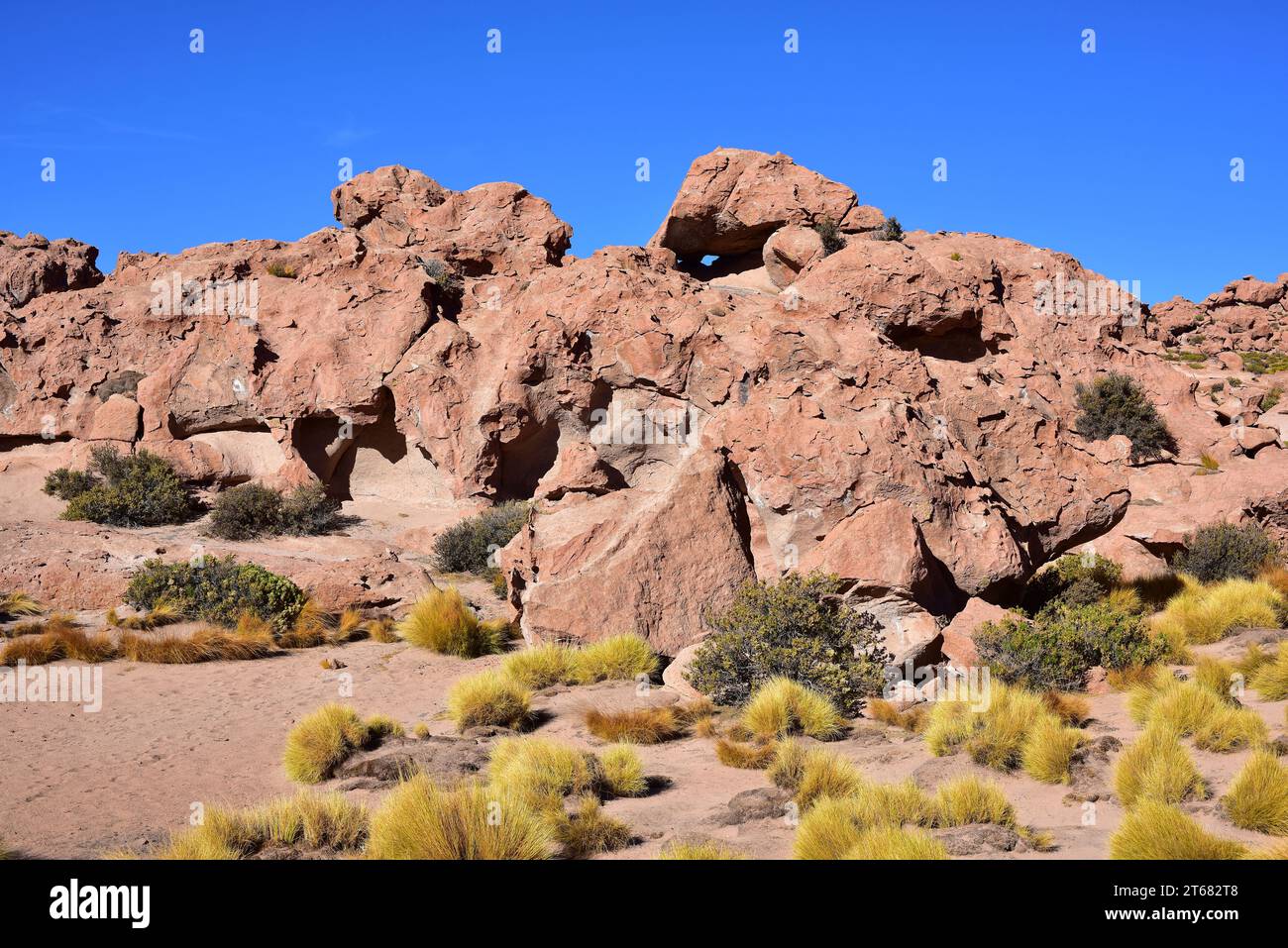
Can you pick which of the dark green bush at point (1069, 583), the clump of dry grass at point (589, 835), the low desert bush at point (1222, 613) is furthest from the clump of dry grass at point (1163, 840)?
the dark green bush at point (1069, 583)

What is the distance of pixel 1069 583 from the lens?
12.8 metres

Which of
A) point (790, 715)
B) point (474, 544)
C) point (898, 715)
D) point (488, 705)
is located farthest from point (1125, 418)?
point (488, 705)

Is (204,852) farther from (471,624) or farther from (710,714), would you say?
(471,624)

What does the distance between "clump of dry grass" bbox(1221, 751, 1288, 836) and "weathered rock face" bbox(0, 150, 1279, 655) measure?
435cm

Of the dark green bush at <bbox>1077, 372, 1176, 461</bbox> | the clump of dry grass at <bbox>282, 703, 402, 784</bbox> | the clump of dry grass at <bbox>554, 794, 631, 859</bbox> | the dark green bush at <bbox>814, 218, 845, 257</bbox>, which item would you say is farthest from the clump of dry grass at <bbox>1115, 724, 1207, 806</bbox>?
the dark green bush at <bbox>814, 218, 845, 257</bbox>

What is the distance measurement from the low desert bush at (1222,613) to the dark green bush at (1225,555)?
2.41m

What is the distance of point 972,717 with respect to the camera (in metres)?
7.59

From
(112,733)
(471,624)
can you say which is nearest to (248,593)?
(471,624)

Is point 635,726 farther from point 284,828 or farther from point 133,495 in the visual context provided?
point 133,495

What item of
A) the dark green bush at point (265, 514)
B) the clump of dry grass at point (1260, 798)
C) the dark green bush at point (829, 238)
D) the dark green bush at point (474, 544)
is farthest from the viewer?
the dark green bush at point (829, 238)

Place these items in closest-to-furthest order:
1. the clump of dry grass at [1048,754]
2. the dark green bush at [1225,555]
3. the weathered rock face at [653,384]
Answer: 1. the clump of dry grass at [1048,754]
2. the weathered rock face at [653,384]
3. the dark green bush at [1225,555]

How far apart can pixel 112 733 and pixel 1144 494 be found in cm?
1874

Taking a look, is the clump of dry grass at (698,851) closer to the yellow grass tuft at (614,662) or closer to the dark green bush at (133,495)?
the yellow grass tuft at (614,662)

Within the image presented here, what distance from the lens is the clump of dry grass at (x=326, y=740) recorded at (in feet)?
23.7
